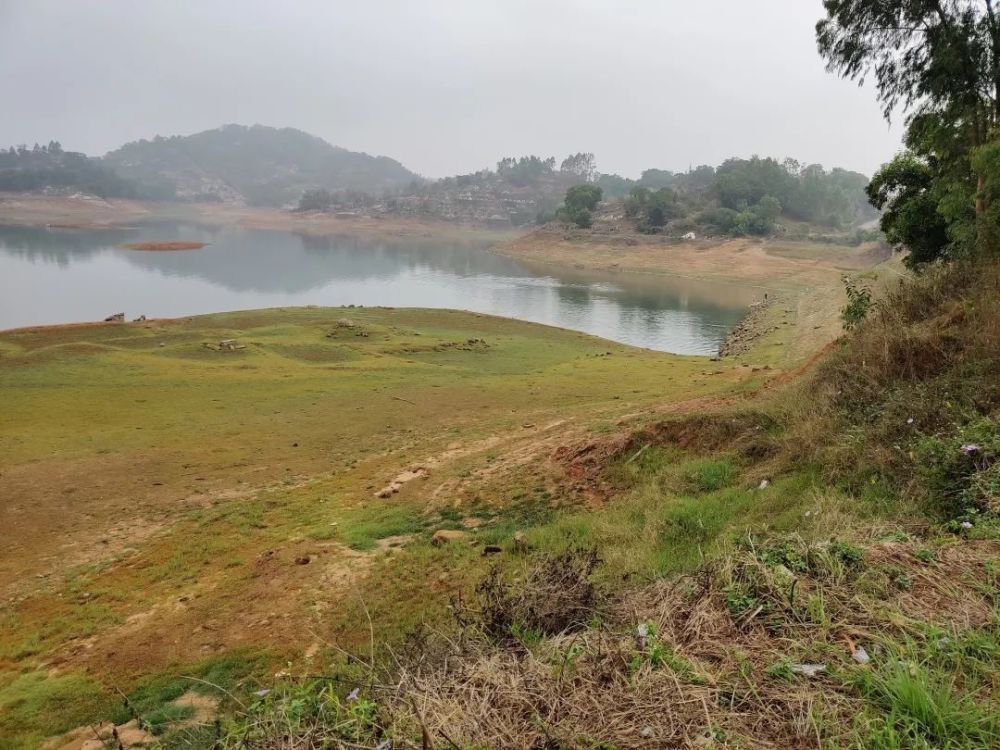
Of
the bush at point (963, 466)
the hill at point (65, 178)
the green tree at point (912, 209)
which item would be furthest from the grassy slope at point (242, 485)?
the hill at point (65, 178)

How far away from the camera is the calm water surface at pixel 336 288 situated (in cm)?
4403

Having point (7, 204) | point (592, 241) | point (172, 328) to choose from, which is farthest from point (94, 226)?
point (172, 328)

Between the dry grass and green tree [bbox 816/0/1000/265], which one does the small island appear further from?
the dry grass

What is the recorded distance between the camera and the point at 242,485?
40.5 ft

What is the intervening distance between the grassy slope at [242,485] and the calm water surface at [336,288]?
1646 cm

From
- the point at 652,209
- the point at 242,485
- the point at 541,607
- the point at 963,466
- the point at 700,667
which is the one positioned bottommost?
the point at 242,485

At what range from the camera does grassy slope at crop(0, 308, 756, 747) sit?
6.49m

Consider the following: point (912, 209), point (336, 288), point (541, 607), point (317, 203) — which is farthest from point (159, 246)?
point (541, 607)

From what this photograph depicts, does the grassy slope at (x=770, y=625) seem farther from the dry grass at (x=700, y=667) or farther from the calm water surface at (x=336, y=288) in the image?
the calm water surface at (x=336, y=288)

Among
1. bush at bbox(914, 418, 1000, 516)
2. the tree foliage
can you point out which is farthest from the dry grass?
the tree foliage

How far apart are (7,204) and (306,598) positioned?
175376mm

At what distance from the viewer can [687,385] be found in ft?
62.7

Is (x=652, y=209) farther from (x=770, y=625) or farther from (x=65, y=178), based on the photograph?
(x=65, y=178)

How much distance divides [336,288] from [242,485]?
167 ft
